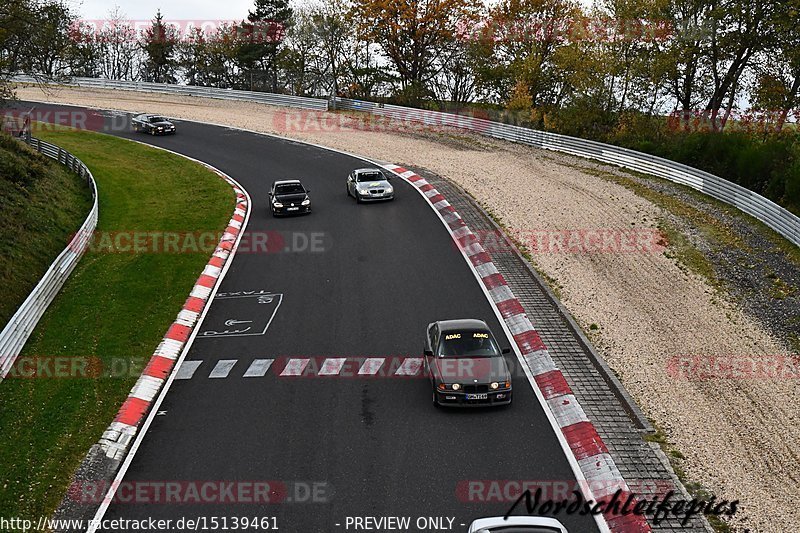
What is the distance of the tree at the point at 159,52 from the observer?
78250 mm

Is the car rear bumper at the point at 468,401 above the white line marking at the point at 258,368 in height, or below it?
above

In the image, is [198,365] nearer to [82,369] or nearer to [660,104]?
[82,369]

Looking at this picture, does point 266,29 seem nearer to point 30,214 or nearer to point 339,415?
point 30,214

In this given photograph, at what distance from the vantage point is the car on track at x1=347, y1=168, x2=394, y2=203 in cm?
2831

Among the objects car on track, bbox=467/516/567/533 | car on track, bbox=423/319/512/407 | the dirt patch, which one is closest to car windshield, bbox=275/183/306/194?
the dirt patch

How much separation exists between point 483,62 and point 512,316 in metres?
40.8

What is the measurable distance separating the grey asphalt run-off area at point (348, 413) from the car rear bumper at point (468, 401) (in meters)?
0.26

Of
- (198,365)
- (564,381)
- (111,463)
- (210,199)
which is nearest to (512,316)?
(564,381)

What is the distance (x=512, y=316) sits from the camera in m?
18.2

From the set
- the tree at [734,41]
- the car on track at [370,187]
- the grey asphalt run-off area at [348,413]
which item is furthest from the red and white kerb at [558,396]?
the tree at [734,41]

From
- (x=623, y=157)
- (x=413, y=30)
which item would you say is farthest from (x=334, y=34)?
(x=623, y=157)

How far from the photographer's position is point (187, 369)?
1574 centimetres

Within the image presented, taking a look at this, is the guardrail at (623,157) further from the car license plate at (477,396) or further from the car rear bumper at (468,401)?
the car license plate at (477,396)

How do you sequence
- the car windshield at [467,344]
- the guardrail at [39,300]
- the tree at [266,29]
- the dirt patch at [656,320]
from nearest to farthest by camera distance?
1. the dirt patch at [656,320]
2. the car windshield at [467,344]
3. the guardrail at [39,300]
4. the tree at [266,29]
